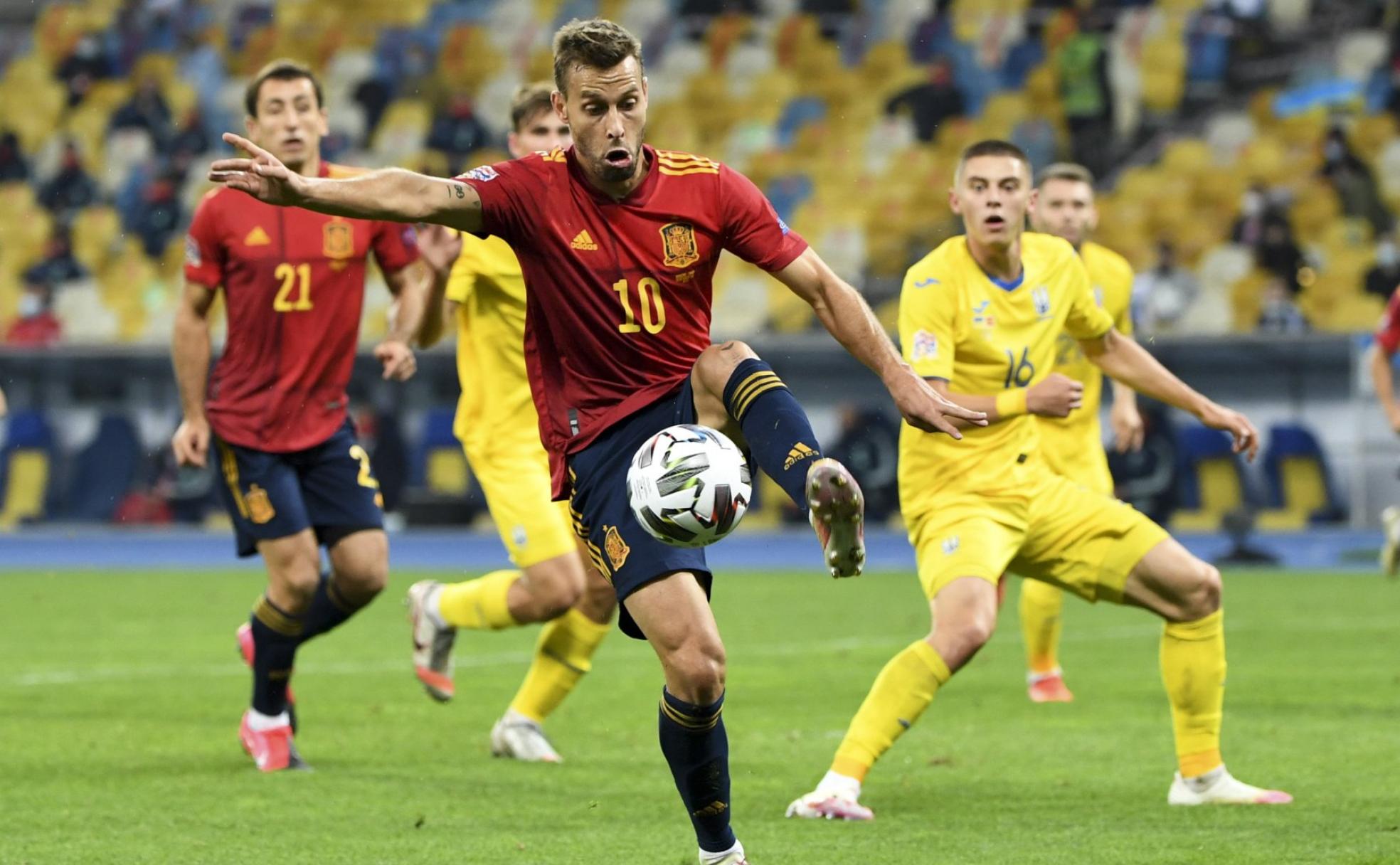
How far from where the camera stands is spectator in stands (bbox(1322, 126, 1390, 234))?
20.2 metres

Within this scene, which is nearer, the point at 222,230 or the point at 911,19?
the point at 222,230

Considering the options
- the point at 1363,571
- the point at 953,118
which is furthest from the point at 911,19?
the point at 1363,571

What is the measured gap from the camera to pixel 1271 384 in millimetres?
19438

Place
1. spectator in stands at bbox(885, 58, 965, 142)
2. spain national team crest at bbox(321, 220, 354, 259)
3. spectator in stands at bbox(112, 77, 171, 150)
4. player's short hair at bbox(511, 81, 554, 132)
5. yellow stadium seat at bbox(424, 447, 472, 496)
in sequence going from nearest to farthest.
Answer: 1. spain national team crest at bbox(321, 220, 354, 259)
2. player's short hair at bbox(511, 81, 554, 132)
3. yellow stadium seat at bbox(424, 447, 472, 496)
4. spectator in stands at bbox(885, 58, 965, 142)
5. spectator in stands at bbox(112, 77, 171, 150)

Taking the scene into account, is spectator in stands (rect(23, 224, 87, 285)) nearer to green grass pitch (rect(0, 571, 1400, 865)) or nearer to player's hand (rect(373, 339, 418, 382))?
green grass pitch (rect(0, 571, 1400, 865))

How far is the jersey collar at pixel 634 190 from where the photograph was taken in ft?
16.0

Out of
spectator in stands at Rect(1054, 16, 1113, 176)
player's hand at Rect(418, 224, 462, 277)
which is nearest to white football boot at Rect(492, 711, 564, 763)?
player's hand at Rect(418, 224, 462, 277)

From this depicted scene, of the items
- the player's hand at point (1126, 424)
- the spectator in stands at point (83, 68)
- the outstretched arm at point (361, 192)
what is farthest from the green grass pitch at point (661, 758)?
the spectator in stands at point (83, 68)

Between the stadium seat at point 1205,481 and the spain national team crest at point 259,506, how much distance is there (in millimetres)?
13099

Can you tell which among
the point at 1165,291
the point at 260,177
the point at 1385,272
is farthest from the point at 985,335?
the point at 1385,272

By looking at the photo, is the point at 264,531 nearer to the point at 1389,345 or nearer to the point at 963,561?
the point at 963,561

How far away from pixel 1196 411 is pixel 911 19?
17.5 m

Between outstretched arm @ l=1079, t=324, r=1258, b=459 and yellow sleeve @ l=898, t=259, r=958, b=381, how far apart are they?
0.63m

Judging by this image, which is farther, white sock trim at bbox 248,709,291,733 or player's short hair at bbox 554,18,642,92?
white sock trim at bbox 248,709,291,733
